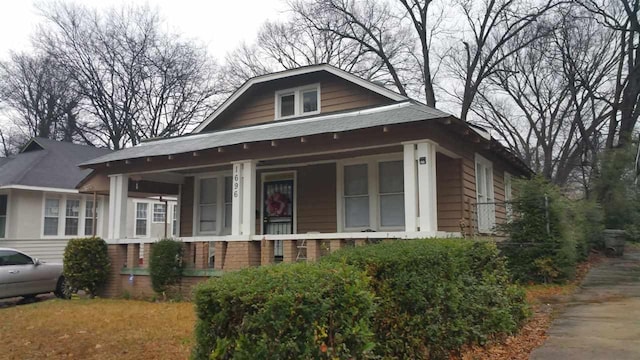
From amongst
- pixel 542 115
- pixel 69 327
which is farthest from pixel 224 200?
pixel 542 115

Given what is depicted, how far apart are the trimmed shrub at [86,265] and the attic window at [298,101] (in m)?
5.75

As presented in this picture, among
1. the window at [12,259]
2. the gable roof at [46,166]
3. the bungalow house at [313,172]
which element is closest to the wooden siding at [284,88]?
the bungalow house at [313,172]

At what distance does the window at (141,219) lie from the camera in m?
24.0

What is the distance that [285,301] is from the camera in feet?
10.6

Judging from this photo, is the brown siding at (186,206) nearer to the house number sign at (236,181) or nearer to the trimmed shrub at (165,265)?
the trimmed shrub at (165,265)

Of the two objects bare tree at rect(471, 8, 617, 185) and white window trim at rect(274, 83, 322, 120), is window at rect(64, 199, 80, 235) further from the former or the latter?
bare tree at rect(471, 8, 617, 185)

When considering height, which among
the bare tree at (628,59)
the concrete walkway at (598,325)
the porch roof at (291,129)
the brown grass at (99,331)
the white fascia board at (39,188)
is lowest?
the brown grass at (99,331)

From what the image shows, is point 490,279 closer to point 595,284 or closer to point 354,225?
point 354,225

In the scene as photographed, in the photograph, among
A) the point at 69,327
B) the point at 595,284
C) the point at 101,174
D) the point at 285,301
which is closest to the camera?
the point at 285,301

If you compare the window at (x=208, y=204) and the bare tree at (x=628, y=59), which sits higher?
the bare tree at (x=628, y=59)

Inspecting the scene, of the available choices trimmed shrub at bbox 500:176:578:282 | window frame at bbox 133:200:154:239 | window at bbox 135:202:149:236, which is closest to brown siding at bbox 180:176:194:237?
trimmed shrub at bbox 500:176:578:282

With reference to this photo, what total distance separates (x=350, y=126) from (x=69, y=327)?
592 cm

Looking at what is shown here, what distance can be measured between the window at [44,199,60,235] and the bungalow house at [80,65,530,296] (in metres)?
7.64

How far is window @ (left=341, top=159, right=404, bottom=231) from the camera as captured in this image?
11.7m
